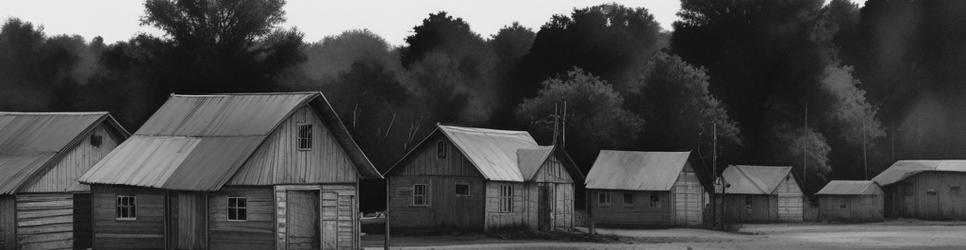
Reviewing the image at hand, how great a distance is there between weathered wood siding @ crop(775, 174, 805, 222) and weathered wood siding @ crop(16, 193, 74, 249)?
5970cm

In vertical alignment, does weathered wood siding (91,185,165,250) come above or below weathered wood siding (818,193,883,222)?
above

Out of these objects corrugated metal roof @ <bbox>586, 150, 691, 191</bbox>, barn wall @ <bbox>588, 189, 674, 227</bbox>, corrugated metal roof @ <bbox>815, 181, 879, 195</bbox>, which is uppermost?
corrugated metal roof @ <bbox>586, 150, 691, 191</bbox>

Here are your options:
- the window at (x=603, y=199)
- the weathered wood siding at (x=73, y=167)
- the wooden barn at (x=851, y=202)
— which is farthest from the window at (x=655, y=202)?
the weathered wood siding at (x=73, y=167)

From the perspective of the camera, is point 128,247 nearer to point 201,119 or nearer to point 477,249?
point 201,119

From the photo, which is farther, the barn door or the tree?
the tree

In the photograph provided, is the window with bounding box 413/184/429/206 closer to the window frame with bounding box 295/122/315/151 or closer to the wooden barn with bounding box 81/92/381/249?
the wooden barn with bounding box 81/92/381/249

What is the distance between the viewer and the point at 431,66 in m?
113

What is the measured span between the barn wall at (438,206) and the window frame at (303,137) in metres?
18.9

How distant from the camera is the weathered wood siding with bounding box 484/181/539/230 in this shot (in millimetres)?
67062

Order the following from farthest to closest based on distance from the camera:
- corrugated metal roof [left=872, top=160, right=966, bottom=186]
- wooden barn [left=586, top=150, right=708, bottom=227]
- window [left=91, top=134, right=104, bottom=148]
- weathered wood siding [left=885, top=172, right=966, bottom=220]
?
corrugated metal roof [left=872, top=160, right=966, bottom=186]
weathered wood siding [left=885, top=172, right=966, bottom=220]
wooden barn [left=586, top=150, right=708, bottom=227]
window [left=91, top=134, right=104, bottom=148]

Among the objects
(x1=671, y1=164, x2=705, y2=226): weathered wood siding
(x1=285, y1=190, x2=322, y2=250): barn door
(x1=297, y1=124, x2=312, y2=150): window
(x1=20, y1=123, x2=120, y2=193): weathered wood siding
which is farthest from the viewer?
(x1=671, y1=164, x2=705, y2=226): weathered wood siding

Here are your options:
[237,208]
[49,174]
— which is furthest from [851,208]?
[49,174]

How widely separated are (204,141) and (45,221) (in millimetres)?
7157

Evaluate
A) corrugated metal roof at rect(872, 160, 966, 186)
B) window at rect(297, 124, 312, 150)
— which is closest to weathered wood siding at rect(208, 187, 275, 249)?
window at rect(297, 124, 312, 150)
